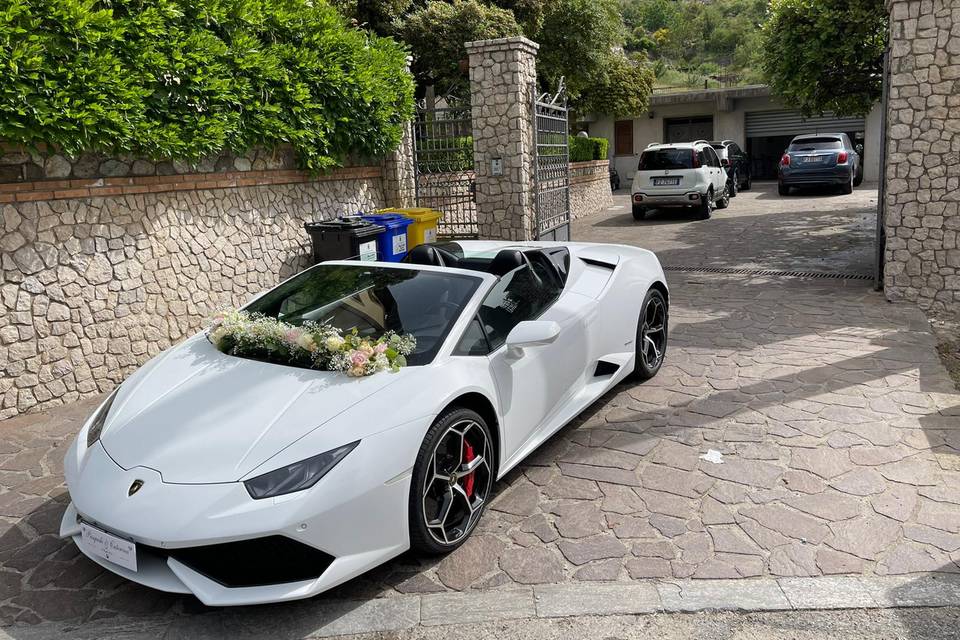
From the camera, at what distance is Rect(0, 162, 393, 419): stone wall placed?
5.84m

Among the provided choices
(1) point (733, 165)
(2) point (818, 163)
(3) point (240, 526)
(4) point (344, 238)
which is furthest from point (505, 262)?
(1) point (733, 165)

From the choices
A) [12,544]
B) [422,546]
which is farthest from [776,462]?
[12,544]

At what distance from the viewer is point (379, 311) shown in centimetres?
411

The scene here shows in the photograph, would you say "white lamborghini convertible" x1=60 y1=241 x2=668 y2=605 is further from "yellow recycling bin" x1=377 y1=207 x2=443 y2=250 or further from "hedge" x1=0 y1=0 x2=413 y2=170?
"yellow recycling bin" x1=377 y1=207 x2=443 y2=250

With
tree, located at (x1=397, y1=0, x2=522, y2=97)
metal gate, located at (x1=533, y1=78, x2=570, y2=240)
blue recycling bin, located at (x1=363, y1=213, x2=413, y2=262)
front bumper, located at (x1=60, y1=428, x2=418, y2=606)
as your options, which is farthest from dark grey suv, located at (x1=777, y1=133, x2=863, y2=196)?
front bumper, located at (x1=60, y1=428, x2=418, y2=606)

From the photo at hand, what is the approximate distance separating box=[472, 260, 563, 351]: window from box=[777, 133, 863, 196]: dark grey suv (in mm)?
17986

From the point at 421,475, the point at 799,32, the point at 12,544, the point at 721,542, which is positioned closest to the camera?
the point at 421,475

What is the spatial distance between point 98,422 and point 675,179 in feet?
48.4

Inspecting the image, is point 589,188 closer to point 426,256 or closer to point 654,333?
point 654,333

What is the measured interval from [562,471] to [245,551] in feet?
6.83

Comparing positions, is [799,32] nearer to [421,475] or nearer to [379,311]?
[379,311]

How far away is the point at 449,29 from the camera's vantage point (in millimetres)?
16859

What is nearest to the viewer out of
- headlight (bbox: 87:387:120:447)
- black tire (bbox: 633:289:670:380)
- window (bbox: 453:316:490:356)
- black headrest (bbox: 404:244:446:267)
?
headlight (bbox: 87:387:120:447)

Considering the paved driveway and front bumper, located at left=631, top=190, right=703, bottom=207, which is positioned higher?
front bumper, located at left=631, top=190, right=703, bottom=207
